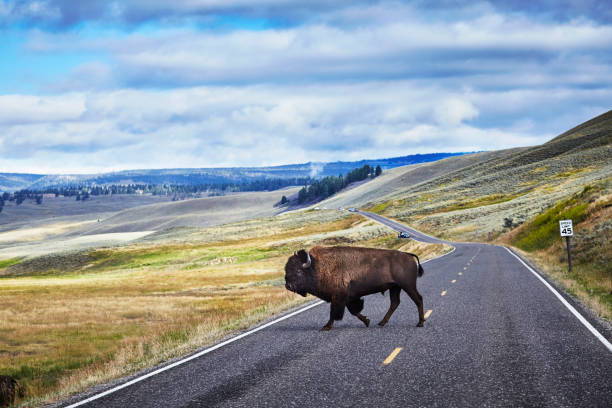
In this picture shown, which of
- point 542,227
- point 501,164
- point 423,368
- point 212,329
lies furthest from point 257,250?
point 501,164

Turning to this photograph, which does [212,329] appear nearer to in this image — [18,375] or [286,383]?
[18,375]

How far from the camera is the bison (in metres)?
13.1

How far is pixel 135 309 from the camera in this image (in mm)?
30391

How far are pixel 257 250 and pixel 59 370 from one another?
65.4 metres

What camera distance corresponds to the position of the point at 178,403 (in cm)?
816

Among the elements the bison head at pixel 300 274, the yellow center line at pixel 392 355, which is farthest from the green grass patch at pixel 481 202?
the yellow center line at pixel 392 355

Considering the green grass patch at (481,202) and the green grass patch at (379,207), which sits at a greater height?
the green grass patch at (481,202)

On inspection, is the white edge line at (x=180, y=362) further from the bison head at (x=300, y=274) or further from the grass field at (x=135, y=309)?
the bison head at (x=300, y=274)

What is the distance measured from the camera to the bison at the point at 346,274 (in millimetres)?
13133

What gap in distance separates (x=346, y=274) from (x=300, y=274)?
1025 mm

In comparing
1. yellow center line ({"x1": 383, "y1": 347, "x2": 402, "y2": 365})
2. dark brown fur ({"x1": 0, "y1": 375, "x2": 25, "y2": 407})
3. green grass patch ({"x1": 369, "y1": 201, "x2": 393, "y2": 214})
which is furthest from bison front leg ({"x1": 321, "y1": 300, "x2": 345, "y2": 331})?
green grass patch ({"x1": 369, "y1": 201, "x2": 393, "y2": 214})

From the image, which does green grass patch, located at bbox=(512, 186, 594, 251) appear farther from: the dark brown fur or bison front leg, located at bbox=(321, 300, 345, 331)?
the dark brown fur

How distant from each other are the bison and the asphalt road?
0.81 m

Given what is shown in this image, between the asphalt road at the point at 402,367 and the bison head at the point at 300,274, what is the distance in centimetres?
109
